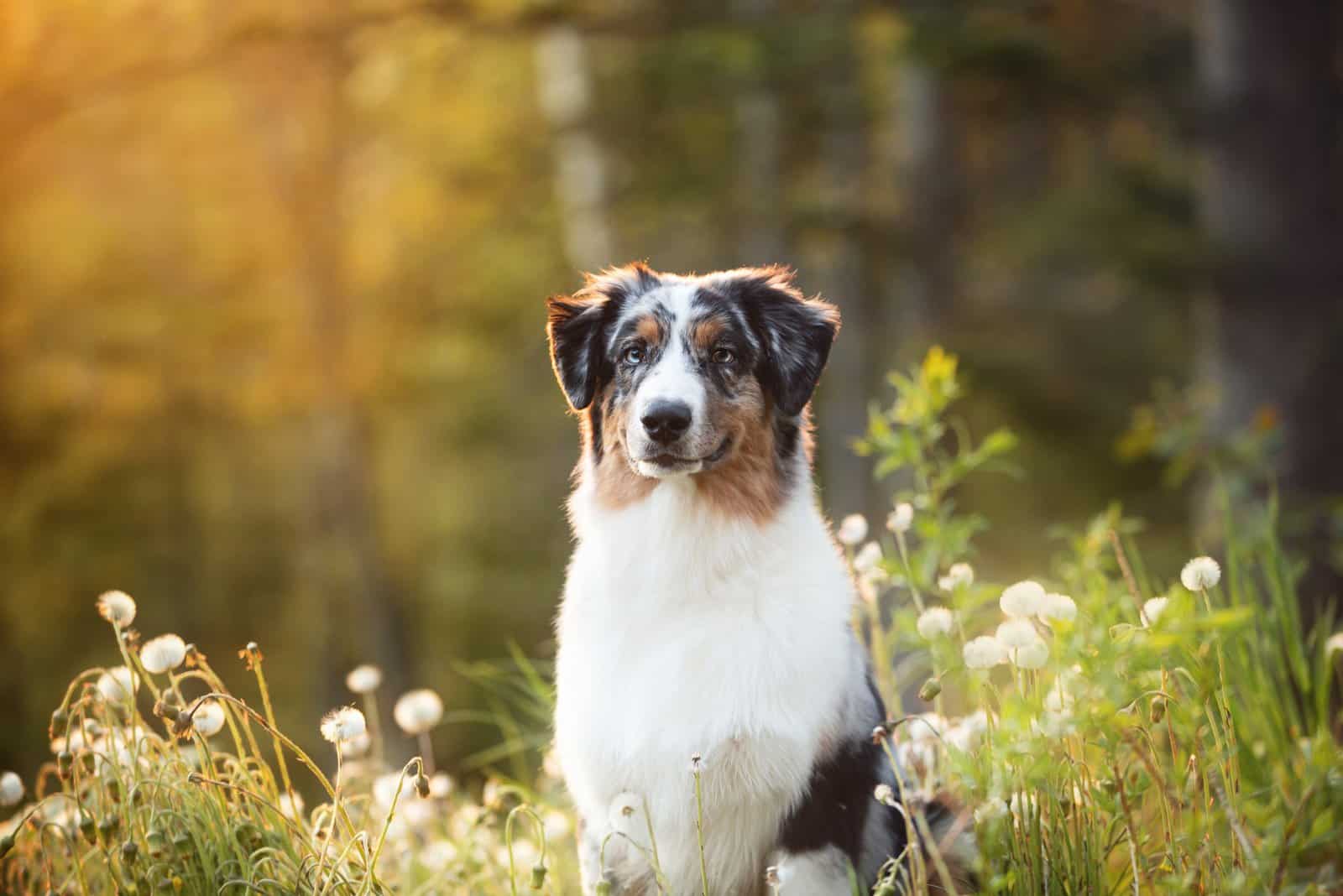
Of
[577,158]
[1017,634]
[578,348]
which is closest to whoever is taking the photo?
[1017,634]

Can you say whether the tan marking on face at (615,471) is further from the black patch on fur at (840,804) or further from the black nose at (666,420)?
the black patch on fur at (840,804)

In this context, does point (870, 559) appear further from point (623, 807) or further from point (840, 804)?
point (623, 807)

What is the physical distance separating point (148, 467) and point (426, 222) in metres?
6.09

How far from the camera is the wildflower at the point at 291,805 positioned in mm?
3776

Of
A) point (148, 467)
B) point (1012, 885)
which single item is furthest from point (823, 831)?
point (148, 467)

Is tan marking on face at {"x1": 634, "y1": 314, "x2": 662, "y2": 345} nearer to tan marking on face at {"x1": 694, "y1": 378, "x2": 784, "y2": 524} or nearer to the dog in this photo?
the dog

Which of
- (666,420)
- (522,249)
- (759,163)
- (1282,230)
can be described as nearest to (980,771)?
(666,420)

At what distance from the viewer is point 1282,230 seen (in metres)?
9.09

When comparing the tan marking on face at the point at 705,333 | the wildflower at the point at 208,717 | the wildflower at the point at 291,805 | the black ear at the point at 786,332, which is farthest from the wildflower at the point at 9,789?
the black ear at the point at 786,332

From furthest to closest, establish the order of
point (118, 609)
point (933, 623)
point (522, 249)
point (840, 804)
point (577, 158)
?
1. point (522, 249)
2. point (577, 158)
3. point (840, 804)
4. point (933, 623)
5. point (118, 609)

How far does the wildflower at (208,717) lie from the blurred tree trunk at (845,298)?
861 cm

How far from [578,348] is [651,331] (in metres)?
0.32

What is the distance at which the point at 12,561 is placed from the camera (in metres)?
14.6

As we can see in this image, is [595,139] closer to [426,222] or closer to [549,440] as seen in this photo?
[426,222]
